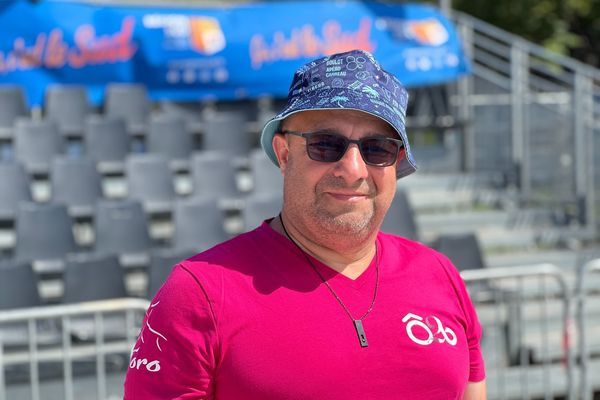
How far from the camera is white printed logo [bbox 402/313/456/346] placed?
1889 mm

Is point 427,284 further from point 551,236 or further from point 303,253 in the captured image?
point 551,236

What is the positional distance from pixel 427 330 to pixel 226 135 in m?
6.70

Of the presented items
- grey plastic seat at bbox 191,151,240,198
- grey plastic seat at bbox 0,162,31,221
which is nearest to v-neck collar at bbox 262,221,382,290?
grey plastic seat at bbox 0,162,31,221

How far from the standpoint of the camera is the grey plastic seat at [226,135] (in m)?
8.45

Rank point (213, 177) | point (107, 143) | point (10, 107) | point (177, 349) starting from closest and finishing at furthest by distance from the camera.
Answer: point (177, 349) → point (213, 177) → point (107, 143) → point (10, 107)

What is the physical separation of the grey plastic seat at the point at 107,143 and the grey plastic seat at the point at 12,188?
1002 millimetres

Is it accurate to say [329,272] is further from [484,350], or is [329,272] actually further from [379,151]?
[484,350]

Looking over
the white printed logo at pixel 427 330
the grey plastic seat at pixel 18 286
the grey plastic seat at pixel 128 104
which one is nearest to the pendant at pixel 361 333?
the white printed logo at pixel 427 330

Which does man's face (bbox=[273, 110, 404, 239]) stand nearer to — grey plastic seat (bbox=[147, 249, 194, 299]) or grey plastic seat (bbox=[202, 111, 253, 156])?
grey plastic seat (bbox=[147, 249, 194, 299])

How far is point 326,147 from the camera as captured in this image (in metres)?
1.88

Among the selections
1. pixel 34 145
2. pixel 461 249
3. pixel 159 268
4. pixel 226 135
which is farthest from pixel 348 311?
pixel 226 135

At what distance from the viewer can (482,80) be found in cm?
984

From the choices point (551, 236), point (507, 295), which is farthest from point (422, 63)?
point (507, 295)

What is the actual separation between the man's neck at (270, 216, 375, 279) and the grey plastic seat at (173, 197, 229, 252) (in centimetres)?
473
